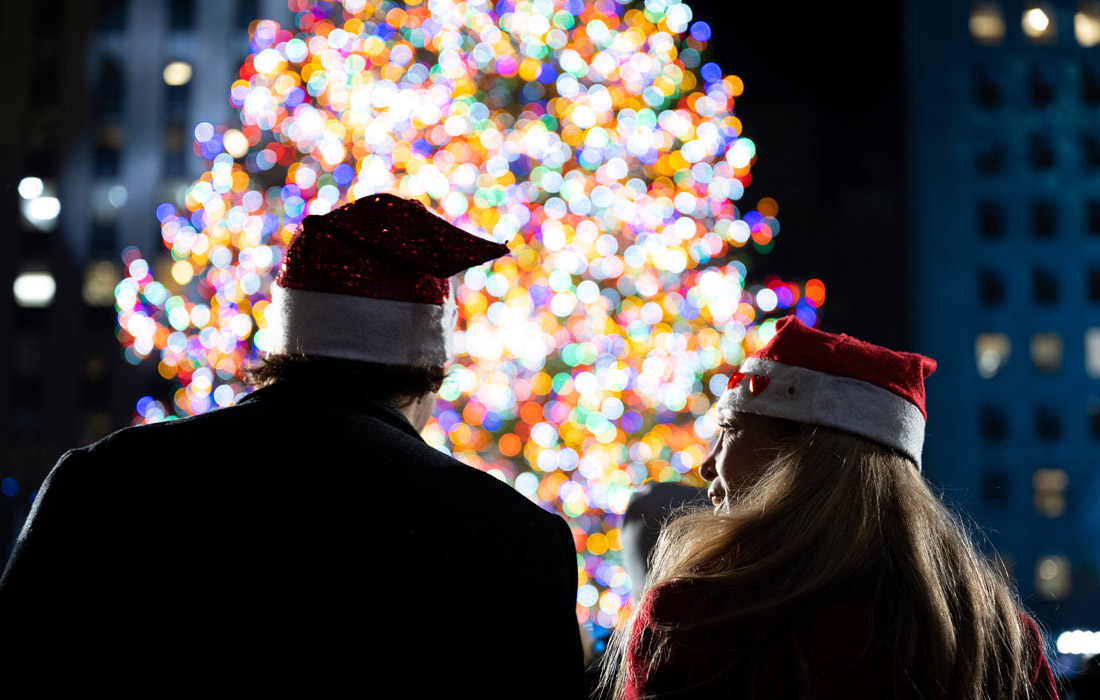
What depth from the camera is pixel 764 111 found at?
100 ft

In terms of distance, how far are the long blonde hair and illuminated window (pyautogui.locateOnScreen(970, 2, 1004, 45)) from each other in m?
36.4

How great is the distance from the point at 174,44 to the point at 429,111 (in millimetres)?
26701

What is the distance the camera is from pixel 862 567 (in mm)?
1639

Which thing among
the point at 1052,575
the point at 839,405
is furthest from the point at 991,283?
the point at 839,405

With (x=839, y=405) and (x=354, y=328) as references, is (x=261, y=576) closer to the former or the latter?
(x=354, y=328)

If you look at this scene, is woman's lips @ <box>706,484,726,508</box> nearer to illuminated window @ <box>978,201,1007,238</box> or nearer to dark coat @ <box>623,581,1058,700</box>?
dark coat @ <box>623,581,1058,700</box>

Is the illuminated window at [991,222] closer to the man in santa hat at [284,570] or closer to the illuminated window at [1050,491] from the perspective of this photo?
the illuminated window at [1050,491]

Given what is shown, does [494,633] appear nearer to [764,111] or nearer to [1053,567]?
[764,111]

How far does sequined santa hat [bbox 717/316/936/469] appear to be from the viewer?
1874 mm

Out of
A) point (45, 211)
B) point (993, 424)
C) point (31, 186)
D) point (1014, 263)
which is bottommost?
point (993, 424)

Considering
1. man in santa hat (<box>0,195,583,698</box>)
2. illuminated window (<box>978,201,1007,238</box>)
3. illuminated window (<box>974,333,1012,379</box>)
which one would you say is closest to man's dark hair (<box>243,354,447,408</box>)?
man in santa hat (<box>0,195,583,698</box>)

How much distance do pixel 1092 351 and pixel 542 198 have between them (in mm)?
28984

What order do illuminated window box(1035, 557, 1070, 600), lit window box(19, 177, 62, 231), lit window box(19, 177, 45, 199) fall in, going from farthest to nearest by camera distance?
1. lit window box(19, 177, 62, 231)
2. illuminated window box(1035, 557, 1070, 600)
3. lit window box(19, 177, 45, 199)

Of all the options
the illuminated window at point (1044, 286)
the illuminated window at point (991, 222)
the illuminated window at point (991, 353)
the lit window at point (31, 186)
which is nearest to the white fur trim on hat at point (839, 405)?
the lit window at point (31, 186)
